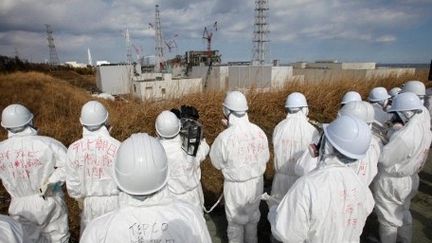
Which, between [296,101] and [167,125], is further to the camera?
[296,101]

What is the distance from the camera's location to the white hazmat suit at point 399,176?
3.48 metres

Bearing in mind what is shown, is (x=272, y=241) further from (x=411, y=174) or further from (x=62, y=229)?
(x=62, y=229)

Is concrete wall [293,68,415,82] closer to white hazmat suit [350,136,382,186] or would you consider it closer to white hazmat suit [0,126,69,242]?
white hazmat suit [350,136,382,186]

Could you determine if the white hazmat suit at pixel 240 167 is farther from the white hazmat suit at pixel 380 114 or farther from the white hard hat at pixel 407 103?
the white hazmat suit at pixel 380 114

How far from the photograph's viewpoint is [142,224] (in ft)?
4.94

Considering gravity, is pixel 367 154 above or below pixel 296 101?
below

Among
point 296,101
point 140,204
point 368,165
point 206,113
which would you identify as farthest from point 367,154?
point 206,113

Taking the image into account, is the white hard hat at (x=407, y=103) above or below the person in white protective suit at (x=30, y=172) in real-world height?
above

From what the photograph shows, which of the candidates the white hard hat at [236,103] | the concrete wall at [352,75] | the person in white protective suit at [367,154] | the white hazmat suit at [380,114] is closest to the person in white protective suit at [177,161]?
the white hard hat at [236,103]

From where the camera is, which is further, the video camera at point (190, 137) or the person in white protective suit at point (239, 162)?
the person in white protective suit at point (239, 162)

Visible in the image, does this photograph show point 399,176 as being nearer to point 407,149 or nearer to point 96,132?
point 407,149

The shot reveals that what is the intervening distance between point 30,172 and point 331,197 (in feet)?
10.4

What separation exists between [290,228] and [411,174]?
2.60m

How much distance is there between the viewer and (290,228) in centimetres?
206
